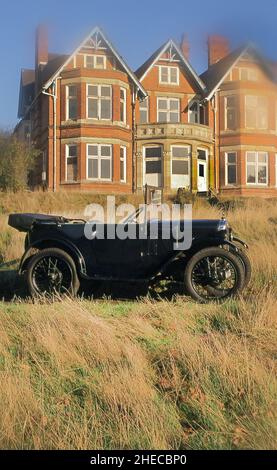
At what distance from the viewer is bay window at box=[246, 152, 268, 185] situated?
31859 mm

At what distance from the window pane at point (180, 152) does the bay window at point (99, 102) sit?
439cm

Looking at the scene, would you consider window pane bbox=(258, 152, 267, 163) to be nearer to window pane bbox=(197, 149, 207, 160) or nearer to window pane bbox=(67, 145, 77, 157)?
window pane bbox=(197, 149, 207, 160)

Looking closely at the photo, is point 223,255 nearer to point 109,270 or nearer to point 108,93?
point 109,270

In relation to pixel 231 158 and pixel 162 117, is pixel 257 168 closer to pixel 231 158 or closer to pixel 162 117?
pixel 231 158

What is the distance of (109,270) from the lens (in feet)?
24.1

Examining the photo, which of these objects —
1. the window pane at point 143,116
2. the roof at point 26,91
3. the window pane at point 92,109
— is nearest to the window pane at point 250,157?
the window pane at point 143,116

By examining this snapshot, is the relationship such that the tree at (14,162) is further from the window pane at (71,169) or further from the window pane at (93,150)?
the window pane at (93,150)

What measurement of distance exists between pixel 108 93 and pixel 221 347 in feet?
87.3

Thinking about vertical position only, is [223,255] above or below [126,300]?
above

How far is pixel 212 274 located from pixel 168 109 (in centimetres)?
2723

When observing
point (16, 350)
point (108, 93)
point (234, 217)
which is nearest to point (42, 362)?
point (16, 350)

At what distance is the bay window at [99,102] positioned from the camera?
96.2ft

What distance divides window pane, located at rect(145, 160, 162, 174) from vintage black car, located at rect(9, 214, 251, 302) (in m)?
23.8

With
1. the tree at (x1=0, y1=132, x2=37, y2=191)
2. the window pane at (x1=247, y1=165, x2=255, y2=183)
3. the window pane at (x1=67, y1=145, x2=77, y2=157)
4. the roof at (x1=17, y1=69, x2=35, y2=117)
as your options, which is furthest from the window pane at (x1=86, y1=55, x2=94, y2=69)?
the window pane at (x1=247, y1=165, x2=255, y2=183)
